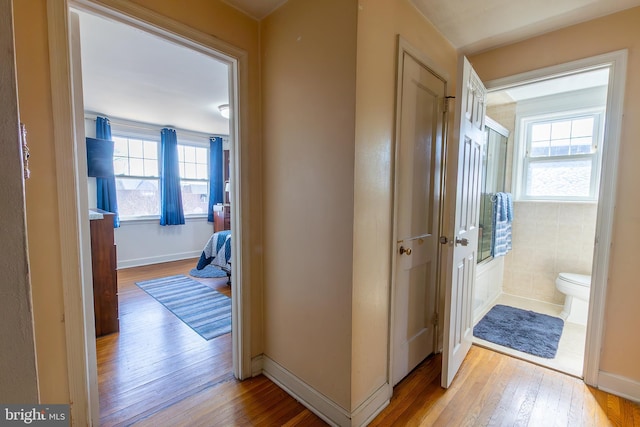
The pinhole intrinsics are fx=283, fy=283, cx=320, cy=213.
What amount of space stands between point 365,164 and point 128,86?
303 cm

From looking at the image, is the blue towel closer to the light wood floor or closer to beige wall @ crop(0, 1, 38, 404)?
the light wood floor

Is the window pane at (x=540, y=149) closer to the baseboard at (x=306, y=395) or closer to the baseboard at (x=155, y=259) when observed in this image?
the baseboard at (x=306, y=395)

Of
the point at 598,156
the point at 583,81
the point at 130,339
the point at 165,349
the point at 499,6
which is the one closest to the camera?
the point at 499,6

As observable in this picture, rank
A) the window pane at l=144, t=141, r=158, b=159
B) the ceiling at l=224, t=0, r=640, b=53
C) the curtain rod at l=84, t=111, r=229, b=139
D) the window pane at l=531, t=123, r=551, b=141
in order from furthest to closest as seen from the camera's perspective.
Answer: the window pane at l=144, t=141, r=158, b=159
the curtain rod at l=84, t=111, r=229, b=139
the window pane at l=531, t=123, r=551, b=141
the ceiling at l=224, t=0, r=640, b=53

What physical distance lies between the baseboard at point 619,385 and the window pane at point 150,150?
5990mm

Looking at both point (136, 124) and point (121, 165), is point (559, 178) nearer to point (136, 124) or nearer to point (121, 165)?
point (136, 124)

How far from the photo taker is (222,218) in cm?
531

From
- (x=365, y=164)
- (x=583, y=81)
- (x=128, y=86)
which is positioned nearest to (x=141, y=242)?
(x=128, y=86)

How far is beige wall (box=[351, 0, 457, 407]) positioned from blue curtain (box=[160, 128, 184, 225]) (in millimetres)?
4478

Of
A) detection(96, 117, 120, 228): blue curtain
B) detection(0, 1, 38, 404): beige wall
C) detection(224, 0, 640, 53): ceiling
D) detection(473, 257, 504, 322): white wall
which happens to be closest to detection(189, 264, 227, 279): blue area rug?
detection(96, 117, 120, 228): blue curtain

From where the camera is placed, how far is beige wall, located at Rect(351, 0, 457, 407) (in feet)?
4.57

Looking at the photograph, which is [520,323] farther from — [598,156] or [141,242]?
[141,242]

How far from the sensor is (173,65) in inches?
99.4

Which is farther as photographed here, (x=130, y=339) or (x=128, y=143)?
(x=128, y=143)
